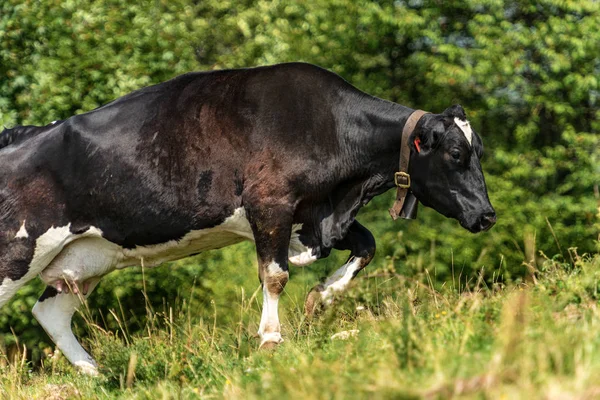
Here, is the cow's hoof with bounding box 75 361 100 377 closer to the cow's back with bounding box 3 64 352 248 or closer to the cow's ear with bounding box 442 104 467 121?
the cow's back with bounding box 3 64 352 248

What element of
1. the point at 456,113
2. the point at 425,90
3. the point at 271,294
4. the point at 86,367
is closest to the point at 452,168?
the point at 456,113

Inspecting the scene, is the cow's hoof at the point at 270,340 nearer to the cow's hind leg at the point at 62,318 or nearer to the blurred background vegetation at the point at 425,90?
the cow's hind leg at the point at 62,318

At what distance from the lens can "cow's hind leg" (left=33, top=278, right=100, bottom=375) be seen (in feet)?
24.7

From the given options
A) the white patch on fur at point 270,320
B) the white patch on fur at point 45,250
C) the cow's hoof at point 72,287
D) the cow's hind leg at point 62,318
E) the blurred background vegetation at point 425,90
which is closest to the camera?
the white patch on fur at point 270,320

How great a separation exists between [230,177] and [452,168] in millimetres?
1543

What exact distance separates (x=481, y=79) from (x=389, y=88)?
151 cm

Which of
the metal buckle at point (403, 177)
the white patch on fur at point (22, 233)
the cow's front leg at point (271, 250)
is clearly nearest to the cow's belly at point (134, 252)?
the cow's front leg at point (271, 250)

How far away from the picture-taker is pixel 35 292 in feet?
36.6

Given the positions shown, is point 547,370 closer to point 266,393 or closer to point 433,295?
point 266,393

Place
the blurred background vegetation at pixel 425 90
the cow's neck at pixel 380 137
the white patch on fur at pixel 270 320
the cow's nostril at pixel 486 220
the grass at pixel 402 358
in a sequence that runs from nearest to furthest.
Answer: the grass at pixel 402 358 → the white patch on fur at pixel 270 320 → the cow's nostril at pixel 486 220 → the cow's neck at pixel 380 137 → the blurred background vegetation at pixel 425 90

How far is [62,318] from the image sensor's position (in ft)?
25.1

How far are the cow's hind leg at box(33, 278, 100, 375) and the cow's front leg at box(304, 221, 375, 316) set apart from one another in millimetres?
1890

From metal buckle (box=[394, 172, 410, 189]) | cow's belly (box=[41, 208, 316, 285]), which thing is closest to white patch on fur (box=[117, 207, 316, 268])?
cow's belly (box=[41, 208, 316, 285])

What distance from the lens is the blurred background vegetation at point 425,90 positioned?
11.6 metres
